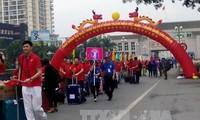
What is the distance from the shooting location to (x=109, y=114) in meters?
10.0

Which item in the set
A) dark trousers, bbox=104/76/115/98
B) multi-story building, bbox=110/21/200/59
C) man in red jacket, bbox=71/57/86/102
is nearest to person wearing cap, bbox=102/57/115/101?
dark trousers, bbox=104/76/115/98

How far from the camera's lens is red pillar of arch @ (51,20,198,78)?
2742 centimetres

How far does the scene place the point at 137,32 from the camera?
1117 inches

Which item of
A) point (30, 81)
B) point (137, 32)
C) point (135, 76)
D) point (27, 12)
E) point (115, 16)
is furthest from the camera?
point (27, 12)

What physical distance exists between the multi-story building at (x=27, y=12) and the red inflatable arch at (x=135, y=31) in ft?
341

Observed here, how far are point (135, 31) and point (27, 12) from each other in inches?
4272

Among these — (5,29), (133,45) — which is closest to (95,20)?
(5,29)

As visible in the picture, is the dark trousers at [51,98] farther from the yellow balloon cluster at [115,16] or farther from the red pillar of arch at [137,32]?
the yellow balloon cluster at [115,16]

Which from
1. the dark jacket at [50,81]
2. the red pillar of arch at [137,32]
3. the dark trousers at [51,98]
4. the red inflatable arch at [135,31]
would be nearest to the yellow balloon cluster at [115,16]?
the red inflatable arch at [135,31]

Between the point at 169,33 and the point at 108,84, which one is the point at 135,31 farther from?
the point at 169,33

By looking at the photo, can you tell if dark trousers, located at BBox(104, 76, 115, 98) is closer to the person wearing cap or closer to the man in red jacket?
the person wearing cap

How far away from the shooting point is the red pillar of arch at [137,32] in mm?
27422

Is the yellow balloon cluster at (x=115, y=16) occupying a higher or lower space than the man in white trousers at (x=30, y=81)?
higher

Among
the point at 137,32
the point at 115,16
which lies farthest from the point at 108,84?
the point at 115,16
